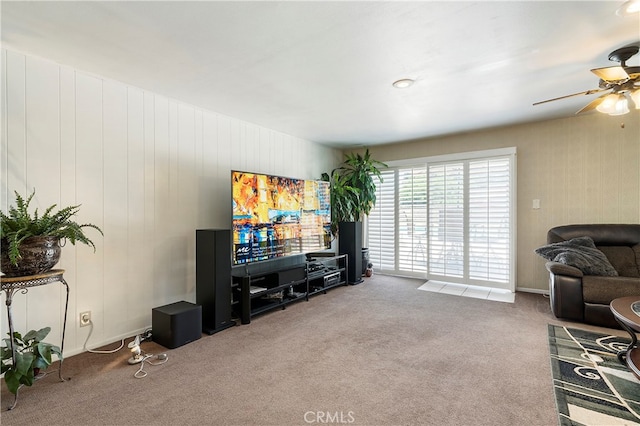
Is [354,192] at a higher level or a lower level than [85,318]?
higher

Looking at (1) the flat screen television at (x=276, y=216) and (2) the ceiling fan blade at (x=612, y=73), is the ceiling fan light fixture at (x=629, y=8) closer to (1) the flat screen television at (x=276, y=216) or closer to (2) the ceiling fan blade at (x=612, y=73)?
(2) the ceiling fan blade at (x=612, y=73)

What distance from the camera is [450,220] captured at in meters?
4.79

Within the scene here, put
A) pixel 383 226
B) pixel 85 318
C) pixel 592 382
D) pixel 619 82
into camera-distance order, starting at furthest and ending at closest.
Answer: pixel 383 226, pixel 85 318, pixel 619 82, pixel 592 382

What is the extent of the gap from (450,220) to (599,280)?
2.01 metres

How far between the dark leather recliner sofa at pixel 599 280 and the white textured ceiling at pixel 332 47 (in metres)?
1.57

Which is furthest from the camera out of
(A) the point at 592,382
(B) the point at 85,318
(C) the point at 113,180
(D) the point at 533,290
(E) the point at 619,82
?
(D) the point at 533,290

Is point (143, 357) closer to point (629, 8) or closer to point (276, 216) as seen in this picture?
point (276, 216)

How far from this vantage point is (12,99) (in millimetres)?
2189

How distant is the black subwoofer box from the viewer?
2.58 metres

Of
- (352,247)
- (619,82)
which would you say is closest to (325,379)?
(352,247)

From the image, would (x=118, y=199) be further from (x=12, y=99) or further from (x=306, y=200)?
(x=306, y=200)

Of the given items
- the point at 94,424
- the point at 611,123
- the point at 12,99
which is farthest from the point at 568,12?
the point at 12,99

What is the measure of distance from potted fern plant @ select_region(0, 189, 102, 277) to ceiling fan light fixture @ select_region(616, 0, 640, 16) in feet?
12.0
